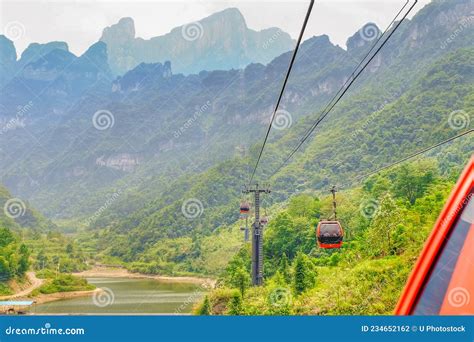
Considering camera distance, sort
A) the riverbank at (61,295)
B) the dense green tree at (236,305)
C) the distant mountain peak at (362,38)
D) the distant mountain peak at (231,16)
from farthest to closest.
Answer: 1. the distant mountain peak at (231,16)
2. the distant mountain peak at (362,38)
3. the riverbank at (61,295)
4. the dense green tree at (236,305)

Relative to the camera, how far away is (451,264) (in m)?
1.95

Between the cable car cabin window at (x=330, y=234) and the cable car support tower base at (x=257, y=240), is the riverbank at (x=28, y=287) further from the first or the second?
the cable car cabin window at (x=330, y=234)

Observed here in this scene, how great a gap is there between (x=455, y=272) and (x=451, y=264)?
31 millimetres

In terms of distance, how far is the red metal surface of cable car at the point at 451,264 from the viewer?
1.93 meters

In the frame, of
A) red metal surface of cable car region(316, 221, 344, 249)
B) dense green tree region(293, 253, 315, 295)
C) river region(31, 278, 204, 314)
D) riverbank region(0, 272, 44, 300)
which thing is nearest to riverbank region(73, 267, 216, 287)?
river region(31, 278, 204, 314)

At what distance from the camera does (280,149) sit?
76.0 meters

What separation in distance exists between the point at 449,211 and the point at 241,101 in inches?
4394

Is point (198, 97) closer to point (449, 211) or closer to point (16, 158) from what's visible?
point (16, 158)

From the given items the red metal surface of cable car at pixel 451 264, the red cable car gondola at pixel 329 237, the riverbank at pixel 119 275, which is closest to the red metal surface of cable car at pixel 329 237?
the red cable car gondola at pixel 329 237

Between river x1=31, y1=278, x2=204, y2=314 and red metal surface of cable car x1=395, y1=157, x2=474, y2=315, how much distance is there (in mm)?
31593

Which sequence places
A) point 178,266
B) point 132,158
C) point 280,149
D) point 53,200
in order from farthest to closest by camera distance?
point 132,158, point 53,200, point 280,149, point 178,266

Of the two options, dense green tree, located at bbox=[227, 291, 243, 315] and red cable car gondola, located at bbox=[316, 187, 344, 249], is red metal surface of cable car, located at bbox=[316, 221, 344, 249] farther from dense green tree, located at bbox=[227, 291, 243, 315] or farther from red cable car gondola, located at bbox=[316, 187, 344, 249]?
dense green tree, located at bbox=[227, 291, 243, 315]

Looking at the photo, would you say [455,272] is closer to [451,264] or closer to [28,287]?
[451,264]

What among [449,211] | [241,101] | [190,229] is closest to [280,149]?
[190,229]
